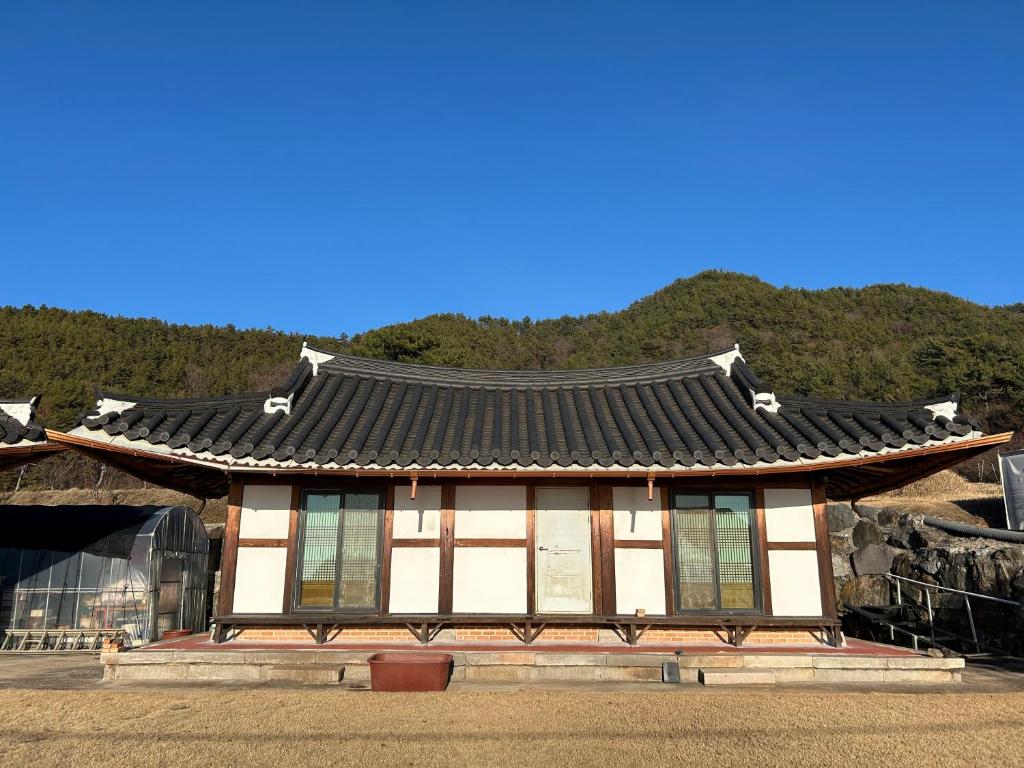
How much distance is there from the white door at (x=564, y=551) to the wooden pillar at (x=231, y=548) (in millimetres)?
4054

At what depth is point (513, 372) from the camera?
40.5 ft

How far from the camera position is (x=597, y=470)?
8.52 meters

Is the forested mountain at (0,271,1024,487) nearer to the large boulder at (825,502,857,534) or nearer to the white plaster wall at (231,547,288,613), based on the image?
the large boulder at (825,502,857,534)

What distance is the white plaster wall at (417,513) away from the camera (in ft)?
30.2

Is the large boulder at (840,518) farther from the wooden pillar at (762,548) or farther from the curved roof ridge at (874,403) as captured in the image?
the wooden pillar at (762,548)

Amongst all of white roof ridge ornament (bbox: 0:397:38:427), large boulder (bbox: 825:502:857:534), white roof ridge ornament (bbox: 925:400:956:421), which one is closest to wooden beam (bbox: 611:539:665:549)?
white roof ridge ornament (bbox: 925:400:956:421)

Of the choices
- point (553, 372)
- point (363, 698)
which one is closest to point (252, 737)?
point (363, 698)

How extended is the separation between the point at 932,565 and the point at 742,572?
1080cm

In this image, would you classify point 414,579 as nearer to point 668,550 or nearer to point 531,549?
point 531,549

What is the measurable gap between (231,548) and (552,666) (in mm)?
4499

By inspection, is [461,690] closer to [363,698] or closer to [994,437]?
[363,698]

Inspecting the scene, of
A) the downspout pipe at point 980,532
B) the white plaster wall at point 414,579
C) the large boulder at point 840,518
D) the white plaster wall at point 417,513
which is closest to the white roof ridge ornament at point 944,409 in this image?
the white plaster wall at point 417,513

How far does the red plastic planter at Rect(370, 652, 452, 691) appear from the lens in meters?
7.15

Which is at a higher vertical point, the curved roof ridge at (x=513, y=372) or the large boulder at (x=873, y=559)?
the curved roof ridge at (x=513, y=372)
